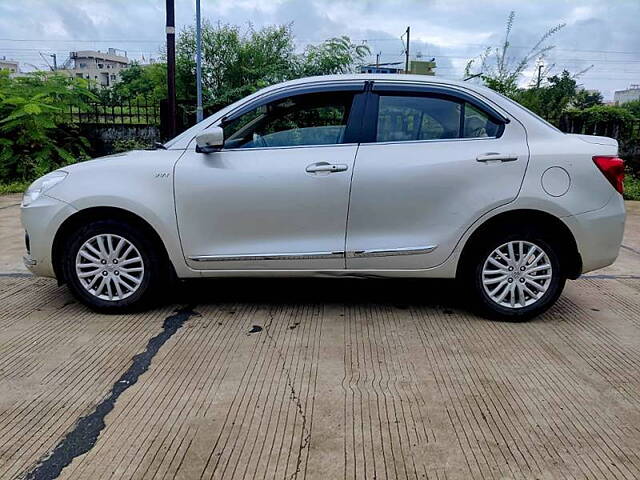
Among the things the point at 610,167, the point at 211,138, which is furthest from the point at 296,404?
the point at 610,167

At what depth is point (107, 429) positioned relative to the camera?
103 inches

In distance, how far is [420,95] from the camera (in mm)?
4141

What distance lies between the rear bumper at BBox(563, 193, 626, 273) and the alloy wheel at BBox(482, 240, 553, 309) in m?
0.26

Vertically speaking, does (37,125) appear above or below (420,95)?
below

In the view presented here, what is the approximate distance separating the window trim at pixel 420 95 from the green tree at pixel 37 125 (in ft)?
29.7

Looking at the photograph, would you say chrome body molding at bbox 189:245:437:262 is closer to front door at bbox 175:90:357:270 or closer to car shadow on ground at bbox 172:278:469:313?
front door at bbox 175:90:357:270

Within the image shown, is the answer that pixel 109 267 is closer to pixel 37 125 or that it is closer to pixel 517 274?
pixel 517 274

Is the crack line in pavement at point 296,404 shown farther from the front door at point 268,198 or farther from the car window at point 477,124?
the car window at point 477,124

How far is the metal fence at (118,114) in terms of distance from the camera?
12508 mm

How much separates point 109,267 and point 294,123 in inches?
66.3

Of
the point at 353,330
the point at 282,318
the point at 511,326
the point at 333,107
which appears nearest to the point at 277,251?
the point at 282,318

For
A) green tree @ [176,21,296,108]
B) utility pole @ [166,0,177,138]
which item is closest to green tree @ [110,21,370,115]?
green tree @ [176,21,296,108]

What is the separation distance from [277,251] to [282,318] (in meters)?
0.50

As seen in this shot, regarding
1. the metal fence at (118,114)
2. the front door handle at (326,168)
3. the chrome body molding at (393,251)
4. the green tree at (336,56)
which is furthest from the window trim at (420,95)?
the metal fence at (118,114)
